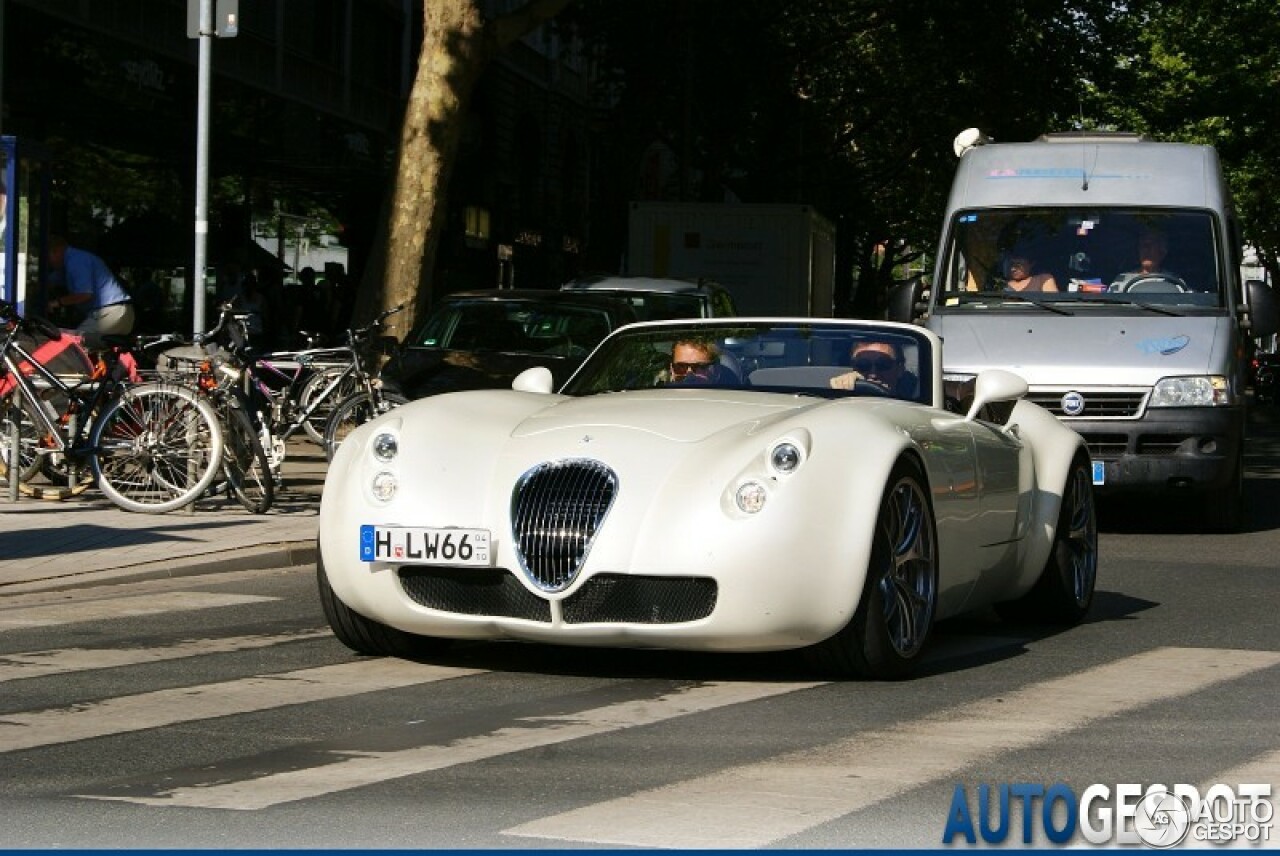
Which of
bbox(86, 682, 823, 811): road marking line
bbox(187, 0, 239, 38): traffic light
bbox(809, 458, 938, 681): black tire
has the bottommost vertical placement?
bbox(86, 682, 823, 811): road marking line

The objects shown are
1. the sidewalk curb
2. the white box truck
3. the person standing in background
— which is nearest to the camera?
the sidewalk curb

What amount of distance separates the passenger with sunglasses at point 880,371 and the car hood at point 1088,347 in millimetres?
6254

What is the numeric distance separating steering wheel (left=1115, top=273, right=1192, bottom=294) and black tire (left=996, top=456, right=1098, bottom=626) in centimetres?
587

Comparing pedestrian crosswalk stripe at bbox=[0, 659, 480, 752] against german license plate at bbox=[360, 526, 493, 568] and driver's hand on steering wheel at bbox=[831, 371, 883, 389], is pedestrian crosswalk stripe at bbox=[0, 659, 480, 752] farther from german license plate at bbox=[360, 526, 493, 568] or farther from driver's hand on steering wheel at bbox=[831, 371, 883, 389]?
driver's hand on steering wheel at bbox=[831, 371, 883, 389]

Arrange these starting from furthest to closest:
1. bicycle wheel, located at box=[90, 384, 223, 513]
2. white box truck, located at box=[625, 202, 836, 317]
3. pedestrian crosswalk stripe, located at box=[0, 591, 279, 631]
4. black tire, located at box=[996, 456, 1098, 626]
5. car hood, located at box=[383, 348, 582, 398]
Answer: white box truck, located at box=[625, 202, 836, 317] < car hood, located at box=[383, 348, 582, 398] < bicycle wheel, located at box=[90, 384, 223, 513] < black tire, located at box=[996, 456, 1098, 626] < pedestrian crosswalk stripe, located at box=[0, 591, 279, 631]

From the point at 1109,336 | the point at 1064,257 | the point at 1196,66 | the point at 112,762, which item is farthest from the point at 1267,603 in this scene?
the point at 1196,66

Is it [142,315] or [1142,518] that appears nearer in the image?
[1142,518]

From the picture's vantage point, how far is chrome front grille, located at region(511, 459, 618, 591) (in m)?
7.86

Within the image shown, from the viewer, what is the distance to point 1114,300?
1614 cm

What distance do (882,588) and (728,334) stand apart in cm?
171

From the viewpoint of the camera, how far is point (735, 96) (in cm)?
4169

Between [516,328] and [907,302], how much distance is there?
122 inches

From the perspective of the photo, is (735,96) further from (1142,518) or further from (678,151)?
(1142,518)

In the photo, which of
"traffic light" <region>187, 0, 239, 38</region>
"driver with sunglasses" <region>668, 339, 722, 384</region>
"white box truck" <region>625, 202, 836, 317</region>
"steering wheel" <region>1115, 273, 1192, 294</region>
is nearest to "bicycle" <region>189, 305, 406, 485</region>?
"traffic light" <region>187, 0, 239, 38</region>
